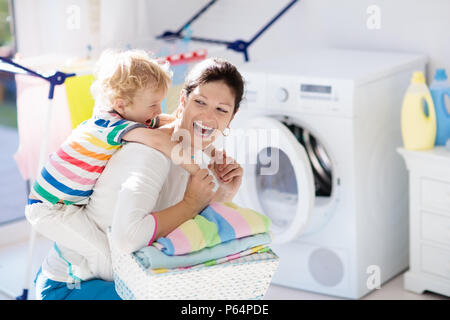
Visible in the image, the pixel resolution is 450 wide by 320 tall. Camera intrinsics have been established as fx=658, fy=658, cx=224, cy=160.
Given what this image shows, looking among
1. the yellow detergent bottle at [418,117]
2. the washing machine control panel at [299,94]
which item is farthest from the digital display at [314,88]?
the yellow detergent bottle at [418,117]

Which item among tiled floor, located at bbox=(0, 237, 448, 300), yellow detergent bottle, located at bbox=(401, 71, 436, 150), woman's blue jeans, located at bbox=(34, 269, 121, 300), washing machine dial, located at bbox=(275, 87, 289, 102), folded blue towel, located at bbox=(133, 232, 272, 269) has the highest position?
washing machine dial, located at bbox=(275, 87, 289, 102)

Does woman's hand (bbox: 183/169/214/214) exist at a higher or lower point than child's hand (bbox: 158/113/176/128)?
lower

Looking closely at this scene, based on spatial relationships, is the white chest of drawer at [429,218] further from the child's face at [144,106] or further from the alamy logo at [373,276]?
the child's face at [144,106]

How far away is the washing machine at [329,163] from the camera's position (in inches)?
95.5

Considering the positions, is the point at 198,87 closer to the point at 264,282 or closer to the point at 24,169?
the point at 264,282

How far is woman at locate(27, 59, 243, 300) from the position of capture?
1.24m

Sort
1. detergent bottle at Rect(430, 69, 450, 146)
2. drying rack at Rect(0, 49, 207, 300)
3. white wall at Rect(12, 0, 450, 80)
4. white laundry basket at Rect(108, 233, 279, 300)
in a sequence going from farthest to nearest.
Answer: white wall at Rect(12, 0, 450, 80), detergent bottle at Rect(430, 69, 450, 146), drying rack at Rect(0, 49, 207, 300), white laundry basket at Rect(108, 233, 279, 300)

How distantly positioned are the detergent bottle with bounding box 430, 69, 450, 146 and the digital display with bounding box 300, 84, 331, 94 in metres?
0.42

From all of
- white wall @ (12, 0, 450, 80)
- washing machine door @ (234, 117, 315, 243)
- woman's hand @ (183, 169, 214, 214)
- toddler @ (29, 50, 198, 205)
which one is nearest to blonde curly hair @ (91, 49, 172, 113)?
toddler @ (29, 50, 198, 205)

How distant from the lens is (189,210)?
4.18 feet

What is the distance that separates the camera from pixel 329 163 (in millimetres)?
2586

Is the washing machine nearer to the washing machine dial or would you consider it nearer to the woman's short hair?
the washing machine dial

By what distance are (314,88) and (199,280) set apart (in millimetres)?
1405

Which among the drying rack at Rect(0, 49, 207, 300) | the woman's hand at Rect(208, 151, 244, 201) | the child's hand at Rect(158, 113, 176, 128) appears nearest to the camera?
the woman's hand at Rect(208, 151, 244, 201)
